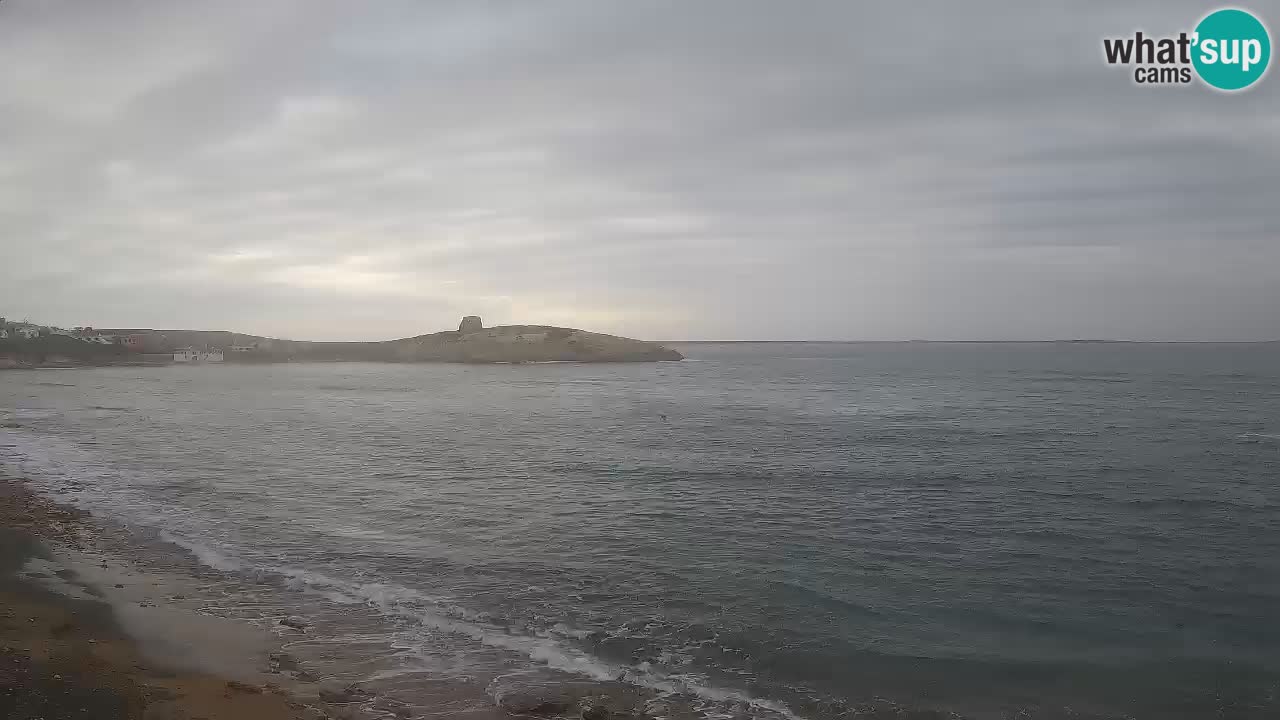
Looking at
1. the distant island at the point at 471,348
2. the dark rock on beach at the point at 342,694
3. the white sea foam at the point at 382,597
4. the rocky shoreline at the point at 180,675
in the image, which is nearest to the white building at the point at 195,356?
the distant island at the point at 471,348

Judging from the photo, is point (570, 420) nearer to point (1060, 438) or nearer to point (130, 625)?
point (1060, 438)

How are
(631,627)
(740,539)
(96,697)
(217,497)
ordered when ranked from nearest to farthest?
(96,697) → (631,627) → (740,539) → (217,497)

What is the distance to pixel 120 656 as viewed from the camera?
11.7 m

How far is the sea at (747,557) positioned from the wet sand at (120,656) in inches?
40.7

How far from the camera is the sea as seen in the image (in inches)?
482

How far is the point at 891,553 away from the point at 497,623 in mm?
10692

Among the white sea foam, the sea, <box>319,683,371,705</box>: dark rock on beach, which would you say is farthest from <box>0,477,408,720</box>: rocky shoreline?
the white sea foam

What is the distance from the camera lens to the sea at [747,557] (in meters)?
12.2

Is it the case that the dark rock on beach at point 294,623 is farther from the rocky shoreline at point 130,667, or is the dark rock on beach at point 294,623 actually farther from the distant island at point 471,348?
the distant island at point 471,348

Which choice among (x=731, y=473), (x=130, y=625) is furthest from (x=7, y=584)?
(x=731, y=473)

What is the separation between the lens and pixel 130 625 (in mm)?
13367

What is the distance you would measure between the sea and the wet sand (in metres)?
1.03

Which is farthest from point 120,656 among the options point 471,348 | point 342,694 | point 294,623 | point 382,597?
point 471,348

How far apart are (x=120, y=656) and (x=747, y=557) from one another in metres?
13.3
